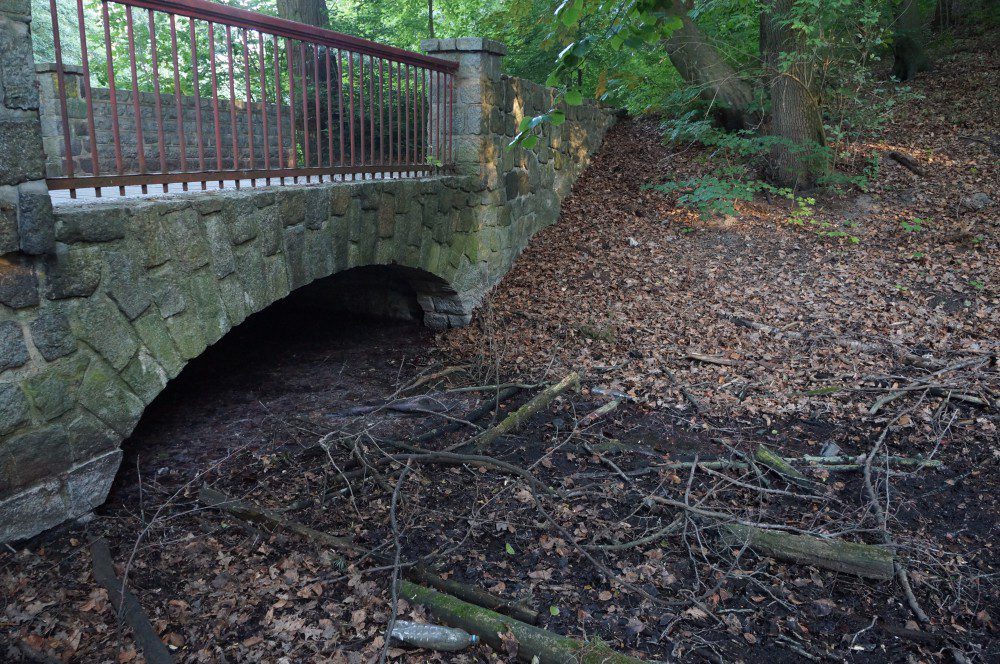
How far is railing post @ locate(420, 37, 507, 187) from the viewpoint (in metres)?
6.09

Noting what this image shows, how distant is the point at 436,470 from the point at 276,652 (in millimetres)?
1491

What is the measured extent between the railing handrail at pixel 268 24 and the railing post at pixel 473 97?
694mm

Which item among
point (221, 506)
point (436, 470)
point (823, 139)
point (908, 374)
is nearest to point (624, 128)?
point (823, 139)

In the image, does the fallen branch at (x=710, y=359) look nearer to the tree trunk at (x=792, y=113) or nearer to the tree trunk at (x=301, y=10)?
the tree trunk at (x=792, y=113)

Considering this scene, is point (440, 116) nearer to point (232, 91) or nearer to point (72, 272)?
point (232, 91)

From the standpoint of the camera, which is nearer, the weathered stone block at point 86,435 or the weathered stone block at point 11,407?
the weathered stone block at point 11,407

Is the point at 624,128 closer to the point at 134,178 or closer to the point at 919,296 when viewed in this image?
the point at 919,296

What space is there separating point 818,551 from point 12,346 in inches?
142

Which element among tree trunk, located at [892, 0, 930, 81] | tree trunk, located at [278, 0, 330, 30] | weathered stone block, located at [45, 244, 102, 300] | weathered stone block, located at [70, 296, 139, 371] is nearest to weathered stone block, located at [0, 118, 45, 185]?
weathered stone block, located at [45, 244, 102, 300]

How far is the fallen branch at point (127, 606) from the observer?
256 cm

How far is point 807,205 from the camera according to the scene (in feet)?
25.3

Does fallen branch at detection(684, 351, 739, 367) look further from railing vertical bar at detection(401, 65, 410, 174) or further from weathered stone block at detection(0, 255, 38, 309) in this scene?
weathered stone block at detection(0, 255, 38, 309)

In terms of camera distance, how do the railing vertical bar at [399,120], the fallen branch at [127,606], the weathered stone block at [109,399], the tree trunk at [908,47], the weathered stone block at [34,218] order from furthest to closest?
1. the tree trunk at [908,47]
2. the railing vertical bar at [399,120]
3. the weathered stone block at [109,399]
4. the weathered stone block at [34,218]
5. the fallen branch at [127,606]

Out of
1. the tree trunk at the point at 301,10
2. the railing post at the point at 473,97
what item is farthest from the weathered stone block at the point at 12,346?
the tree trunk at the point at 301,10
